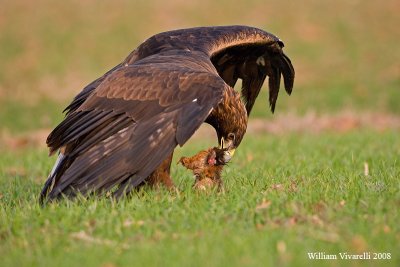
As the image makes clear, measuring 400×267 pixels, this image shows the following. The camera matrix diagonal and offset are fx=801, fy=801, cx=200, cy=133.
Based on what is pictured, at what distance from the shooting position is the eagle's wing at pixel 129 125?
6.16 meters

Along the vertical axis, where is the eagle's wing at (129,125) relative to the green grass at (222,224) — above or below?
above

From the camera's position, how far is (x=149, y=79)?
263 inches

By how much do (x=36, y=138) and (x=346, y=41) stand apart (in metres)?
12.0

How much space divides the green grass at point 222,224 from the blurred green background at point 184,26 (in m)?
12.3

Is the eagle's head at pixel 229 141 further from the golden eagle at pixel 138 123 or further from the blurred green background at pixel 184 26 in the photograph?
the blurred green background at pixel 184 26

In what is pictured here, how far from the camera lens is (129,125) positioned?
6.42 metres

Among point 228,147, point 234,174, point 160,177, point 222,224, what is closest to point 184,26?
point 234,174

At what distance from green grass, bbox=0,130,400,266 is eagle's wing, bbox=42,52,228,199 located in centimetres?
23

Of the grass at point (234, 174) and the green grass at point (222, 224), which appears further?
the grass at point (234, 174)

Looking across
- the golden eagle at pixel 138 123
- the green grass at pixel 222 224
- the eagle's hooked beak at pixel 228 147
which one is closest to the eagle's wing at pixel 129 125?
the golden eagle at pixel 138 123

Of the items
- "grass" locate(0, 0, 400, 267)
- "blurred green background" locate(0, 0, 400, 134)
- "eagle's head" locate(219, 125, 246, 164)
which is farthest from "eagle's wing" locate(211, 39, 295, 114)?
"blurred green background" locate(0, 0, 400, 134)

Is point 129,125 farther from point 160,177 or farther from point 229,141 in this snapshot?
point 229,141

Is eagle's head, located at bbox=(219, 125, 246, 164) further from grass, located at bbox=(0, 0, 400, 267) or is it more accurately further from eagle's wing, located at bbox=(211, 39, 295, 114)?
eagle's wing, located at bbox=(211, 39, 295, 114)

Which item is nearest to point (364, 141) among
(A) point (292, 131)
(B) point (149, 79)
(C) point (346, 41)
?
(A) point (292, 131)
